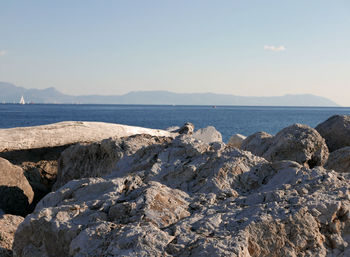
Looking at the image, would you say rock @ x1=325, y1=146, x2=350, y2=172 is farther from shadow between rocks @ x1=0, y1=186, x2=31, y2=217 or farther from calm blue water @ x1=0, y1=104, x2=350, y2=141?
calm blue water @ x1=0, y1=104, x2=350, y2=141

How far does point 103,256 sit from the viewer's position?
95.5 inches

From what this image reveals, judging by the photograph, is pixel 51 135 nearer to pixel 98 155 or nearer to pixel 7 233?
pixel 98 155

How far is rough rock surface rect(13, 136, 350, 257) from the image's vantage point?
2500mm

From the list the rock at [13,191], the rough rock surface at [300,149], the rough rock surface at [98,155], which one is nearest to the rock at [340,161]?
the rough rock surface at [300,149]

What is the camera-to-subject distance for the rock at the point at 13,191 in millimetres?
5540

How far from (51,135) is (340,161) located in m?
5.74

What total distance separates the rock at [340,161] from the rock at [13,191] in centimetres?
462

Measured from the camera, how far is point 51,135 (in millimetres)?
8797

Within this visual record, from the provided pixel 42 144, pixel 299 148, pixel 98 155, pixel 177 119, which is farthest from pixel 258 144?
pixel 177 119

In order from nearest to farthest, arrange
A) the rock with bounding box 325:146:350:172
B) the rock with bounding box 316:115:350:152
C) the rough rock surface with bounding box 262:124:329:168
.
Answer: the rough rock surface with bounding box 262:124:329:168 < the rock with bounding box 325:146:350:172 < the rock with bounding box 316:115:350:152

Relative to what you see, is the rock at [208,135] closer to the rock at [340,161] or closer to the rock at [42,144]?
the rock at [42,144]

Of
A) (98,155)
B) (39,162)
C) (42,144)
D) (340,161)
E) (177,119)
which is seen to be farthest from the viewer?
(177,119)

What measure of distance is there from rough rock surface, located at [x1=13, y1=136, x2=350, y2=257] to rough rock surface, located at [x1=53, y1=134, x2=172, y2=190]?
174 centimetres

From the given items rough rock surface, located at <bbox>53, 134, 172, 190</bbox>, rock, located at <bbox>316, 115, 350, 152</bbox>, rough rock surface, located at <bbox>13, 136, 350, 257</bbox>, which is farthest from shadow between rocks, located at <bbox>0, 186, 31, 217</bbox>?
rock, located at <bbox>316, 115, 350, 152</bbox>
